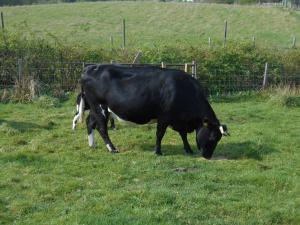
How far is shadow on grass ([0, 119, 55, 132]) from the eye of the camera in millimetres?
11727

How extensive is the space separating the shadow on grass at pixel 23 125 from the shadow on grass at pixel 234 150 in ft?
10.2

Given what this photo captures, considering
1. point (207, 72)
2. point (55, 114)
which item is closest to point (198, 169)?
point (55, 114)

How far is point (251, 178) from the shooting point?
8.05 meters

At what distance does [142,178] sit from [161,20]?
42039mm

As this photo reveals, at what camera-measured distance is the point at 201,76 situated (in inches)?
694

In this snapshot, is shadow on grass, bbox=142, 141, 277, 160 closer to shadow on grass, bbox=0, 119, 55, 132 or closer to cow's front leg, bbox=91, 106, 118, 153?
cow's front leg, bbox=91, 106, 118, 153

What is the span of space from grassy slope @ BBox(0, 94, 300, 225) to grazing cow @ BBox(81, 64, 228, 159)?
1.61ft

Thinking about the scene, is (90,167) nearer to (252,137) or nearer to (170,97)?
(170,97)

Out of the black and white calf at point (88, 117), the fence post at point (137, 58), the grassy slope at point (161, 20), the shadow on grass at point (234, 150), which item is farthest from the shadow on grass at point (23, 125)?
the grassy slope at point (161, 20)

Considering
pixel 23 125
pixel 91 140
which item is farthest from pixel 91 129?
pixel 23 125

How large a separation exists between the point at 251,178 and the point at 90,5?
52561 mm

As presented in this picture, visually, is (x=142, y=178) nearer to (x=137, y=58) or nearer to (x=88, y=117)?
(x=88, y=117)

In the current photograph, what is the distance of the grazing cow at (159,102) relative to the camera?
9.60 meters

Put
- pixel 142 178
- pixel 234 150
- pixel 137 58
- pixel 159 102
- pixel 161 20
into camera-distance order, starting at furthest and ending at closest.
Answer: pixel 161 20, pixel 137 58, pixel 234 150, pixel 159 102, pixel 142 178
